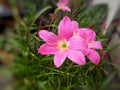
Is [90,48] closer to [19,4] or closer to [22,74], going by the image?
[22,74]

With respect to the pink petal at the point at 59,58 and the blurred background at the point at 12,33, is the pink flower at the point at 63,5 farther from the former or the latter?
the pink petal at the point at 59,58

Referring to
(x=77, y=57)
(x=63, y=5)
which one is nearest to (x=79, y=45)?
(x=77, y=57)

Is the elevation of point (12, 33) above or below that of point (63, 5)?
below

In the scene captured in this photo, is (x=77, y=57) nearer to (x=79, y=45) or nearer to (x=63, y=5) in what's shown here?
(x=79, y=45)

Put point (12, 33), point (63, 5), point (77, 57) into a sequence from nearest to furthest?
point (77, 57) < point (63, 5) < point (12, 33)

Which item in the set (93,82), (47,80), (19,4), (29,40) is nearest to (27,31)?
(29,40)

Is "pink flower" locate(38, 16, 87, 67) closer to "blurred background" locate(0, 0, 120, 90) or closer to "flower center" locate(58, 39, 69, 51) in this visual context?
"flower center" locate(58, 39, 69, 51)
